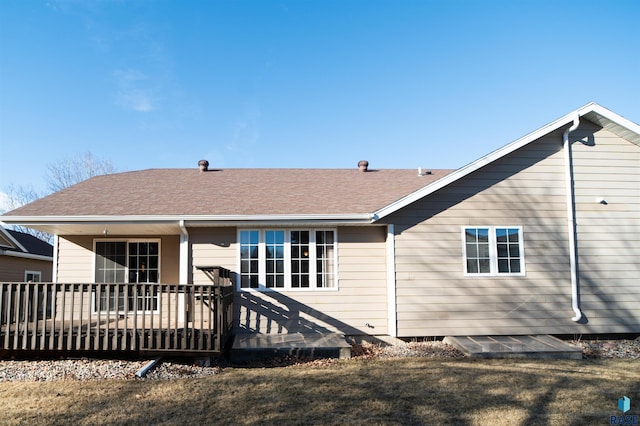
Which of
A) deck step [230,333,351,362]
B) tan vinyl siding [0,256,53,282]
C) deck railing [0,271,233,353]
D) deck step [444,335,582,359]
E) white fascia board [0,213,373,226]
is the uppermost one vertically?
white fascia board [0,213,373,226]

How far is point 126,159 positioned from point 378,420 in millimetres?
28935

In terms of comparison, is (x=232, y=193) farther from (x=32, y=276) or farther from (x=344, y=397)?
(x=32, y=276)

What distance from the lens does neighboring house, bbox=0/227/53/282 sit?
16.1m

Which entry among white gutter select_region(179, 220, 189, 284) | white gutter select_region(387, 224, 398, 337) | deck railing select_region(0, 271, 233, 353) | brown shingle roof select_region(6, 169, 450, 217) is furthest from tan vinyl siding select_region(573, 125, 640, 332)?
white gutter select_region(179, 220, 189, 284)

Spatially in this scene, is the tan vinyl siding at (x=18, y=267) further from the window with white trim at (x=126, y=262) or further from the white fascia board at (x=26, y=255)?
the window with white trim at (x=126, y=262)

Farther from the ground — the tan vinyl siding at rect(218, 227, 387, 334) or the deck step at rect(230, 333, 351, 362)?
the tan vinyl siding at rect(218, 227, 387, 334)

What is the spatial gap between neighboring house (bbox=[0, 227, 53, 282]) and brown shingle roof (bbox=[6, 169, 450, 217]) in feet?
23.9

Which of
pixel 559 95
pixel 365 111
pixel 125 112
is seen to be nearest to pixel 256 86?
pixel 365 111

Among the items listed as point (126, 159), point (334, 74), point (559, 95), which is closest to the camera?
point (559, 95)

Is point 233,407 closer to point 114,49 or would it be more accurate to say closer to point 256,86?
point 256,86

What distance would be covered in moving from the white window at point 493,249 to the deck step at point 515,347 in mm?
1390

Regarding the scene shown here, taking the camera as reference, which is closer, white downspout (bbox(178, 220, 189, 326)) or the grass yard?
the grass yard

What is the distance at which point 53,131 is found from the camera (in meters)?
20.2

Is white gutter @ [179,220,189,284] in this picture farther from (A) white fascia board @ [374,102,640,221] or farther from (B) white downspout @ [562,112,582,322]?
(B) white downspout @ [562,112,582,322]
